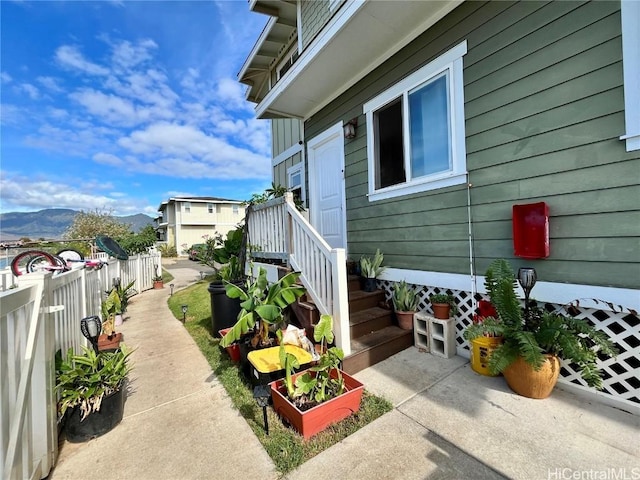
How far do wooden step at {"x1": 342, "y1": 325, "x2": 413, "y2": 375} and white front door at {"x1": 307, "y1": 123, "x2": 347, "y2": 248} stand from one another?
214cm

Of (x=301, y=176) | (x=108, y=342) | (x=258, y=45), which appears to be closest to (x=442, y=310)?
(x=301, y=176)

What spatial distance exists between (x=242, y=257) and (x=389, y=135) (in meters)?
3.81

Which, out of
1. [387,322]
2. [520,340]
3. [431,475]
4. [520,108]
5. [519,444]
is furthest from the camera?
[387,322]

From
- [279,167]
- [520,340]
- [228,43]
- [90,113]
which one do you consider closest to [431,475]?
[520,340]

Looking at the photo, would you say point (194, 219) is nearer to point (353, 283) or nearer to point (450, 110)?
point (353, 283)

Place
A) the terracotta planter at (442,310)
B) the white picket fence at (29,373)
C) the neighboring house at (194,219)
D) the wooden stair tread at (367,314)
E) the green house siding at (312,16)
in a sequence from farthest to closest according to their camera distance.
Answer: the neighboring house at (194,219) → the green house siding at (312,16) → the wooden stair tread at (367,314) → the terracotta planter at (442,310) → the white picket fence at (29,373)

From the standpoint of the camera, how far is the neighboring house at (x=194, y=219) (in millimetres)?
30109

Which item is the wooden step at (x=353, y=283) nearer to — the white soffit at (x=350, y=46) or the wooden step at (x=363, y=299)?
the wooden step at (x=363, y=299)

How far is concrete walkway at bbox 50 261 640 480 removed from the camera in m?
1.91

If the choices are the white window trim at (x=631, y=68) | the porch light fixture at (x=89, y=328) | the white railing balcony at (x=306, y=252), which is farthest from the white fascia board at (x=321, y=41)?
the porch light fixture at (x=89, y=328)

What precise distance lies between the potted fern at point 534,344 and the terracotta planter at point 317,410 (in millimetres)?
1317

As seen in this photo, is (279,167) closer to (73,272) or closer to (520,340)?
(73,272)

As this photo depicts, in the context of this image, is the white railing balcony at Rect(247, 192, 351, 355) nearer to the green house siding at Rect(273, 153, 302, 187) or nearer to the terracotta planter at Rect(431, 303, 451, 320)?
the terracotta planter at Rect(431, 303, 451, 320)

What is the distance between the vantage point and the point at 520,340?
2.46 metres
